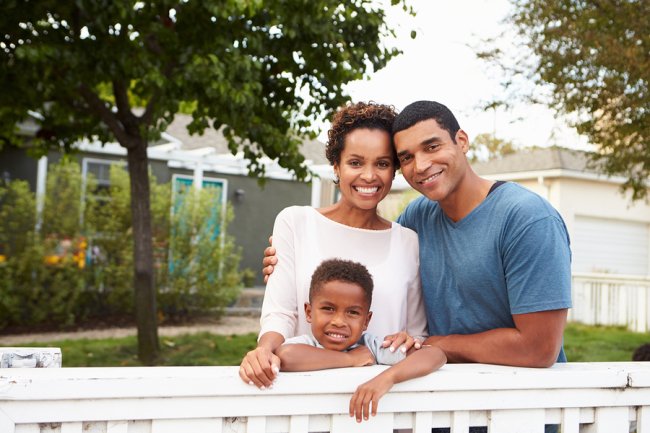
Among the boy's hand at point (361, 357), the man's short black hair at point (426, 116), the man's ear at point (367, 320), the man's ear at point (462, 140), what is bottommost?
the boy's hand at point (361, 357)

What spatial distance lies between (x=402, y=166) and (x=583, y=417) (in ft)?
3.39

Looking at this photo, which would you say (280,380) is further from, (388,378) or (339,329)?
(339,329)

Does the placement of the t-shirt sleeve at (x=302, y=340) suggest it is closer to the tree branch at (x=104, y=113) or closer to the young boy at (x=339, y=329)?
the young boy at (x=339, y=329)

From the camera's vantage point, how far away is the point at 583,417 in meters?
2.10

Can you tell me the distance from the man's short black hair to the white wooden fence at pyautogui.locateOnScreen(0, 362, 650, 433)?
33.8 inches

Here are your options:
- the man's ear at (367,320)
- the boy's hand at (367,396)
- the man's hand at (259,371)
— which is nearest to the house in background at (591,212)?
the man's ear at (367,320)

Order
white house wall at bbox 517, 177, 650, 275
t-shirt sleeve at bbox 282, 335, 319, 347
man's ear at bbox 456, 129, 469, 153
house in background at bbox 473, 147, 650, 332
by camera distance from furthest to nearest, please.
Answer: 1. white house wall at bbox 517, 177, 650, 275
2. house in background at bbox 473, 147, 650, 332
3. man's ear at bbox 456, 129, 469, 153
4. t-shirt sleeve at bbox 282, 335, 319, 347

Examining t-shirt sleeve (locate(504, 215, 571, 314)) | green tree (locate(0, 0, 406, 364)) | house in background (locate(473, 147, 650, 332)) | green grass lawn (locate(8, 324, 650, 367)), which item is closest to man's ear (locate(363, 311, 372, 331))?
t-shirt sleeve (locate(504, 215, 571, 314))

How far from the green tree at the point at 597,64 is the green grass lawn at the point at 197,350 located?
8.79ft

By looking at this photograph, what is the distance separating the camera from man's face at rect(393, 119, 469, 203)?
2.44 metres

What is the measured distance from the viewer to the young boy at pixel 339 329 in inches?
80.7

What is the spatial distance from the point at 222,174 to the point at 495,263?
51.4ft

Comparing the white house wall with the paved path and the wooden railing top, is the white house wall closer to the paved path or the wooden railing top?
the paved path

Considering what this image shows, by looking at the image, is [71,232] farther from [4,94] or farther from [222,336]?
[4,94]
